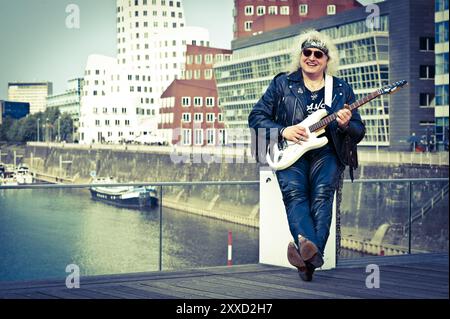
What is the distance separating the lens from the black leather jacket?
21.0ft

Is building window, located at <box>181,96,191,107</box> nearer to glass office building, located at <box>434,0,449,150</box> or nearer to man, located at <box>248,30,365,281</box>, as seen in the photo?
glass office building, located at <box>434,0,449,150</box>

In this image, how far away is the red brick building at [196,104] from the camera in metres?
98.9

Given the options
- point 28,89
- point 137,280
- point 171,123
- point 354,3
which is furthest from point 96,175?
point 137,280

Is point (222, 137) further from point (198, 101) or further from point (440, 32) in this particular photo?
point (440, 32)

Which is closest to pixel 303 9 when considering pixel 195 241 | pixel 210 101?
pixel 210 101

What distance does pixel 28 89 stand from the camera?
153 meters

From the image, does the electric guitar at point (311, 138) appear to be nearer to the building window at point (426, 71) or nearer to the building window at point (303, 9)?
the building window at point (426, 71)

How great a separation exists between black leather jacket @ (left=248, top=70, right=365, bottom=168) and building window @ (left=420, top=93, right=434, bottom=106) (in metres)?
58.7

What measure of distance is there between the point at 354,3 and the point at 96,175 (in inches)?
1337

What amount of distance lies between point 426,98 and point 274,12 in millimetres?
36936

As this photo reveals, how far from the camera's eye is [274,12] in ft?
322

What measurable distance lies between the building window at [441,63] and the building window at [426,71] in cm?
574

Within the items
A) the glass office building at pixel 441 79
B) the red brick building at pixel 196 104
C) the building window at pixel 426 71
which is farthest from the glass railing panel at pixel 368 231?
the red brick building at pixel 196 104

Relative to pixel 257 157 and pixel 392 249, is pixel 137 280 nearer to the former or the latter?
pixel 257 157
